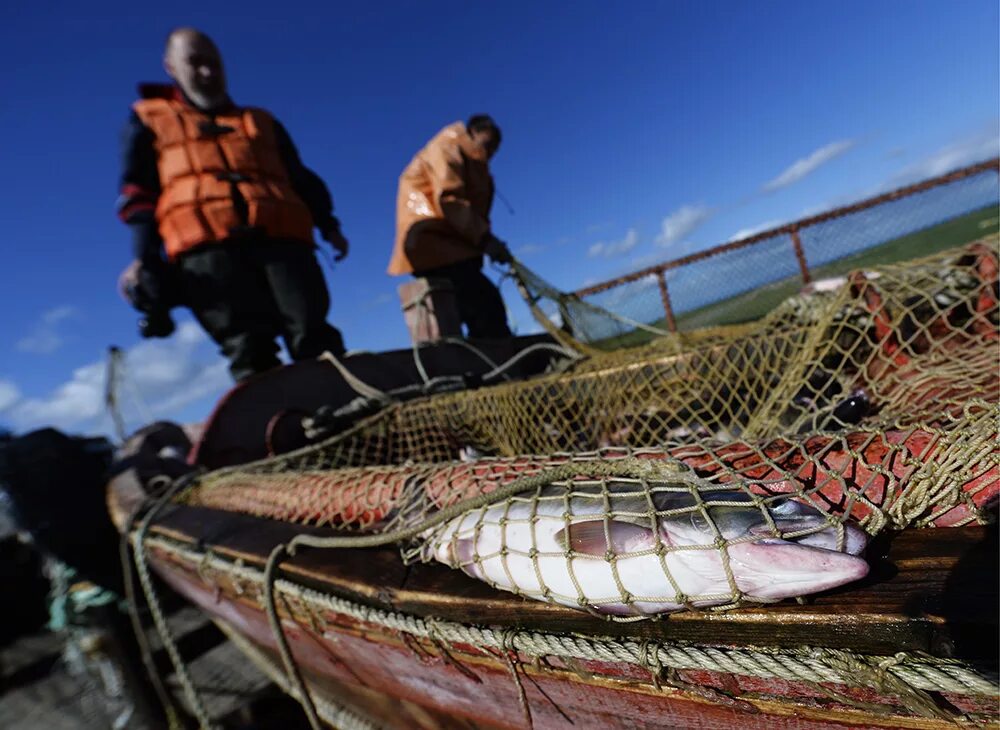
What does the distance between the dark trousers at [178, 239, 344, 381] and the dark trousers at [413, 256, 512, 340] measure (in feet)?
4.37

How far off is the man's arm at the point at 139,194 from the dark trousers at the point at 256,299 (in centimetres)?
25

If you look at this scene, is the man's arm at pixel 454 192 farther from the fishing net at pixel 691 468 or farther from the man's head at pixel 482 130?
the fishing net at pixel 691 468

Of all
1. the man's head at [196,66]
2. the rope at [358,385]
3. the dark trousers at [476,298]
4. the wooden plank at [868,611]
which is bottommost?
the wooden plank at [868,611]

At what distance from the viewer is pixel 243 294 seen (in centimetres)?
372

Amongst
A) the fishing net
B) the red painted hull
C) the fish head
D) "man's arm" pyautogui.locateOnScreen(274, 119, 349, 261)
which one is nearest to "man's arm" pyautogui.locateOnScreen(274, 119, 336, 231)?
"man's arm" pyautogui.locateOnScreen(274, 119, 349, 261)

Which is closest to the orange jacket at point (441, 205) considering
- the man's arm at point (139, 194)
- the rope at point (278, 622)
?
the man's arm at point (139, 194)

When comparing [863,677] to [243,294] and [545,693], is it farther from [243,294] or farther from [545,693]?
[243,294]

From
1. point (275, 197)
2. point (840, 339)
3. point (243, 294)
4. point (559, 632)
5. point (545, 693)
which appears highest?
point (275, 197)

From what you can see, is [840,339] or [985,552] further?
[840,339]

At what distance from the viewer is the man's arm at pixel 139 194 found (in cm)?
363

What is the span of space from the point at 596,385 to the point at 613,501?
157 cm

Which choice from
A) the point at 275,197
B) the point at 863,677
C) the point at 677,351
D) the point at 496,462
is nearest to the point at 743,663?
the point at 863,677

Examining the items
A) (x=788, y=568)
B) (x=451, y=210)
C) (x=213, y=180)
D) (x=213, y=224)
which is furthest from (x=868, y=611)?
(x=451, y=210)

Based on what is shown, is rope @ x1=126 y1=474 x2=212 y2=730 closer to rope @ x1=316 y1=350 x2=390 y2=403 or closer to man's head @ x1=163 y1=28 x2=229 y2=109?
rope @ x1=316 y1=350 x2=390 y2=403
